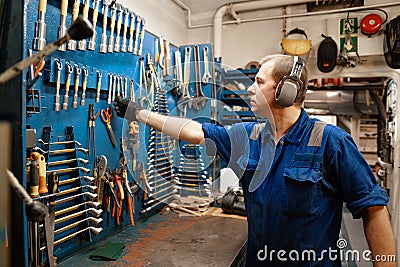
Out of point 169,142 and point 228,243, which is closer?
point 228,243

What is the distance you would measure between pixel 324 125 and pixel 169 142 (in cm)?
96

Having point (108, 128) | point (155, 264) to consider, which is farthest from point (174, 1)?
point (155, 264)

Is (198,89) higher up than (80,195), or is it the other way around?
(198,89)

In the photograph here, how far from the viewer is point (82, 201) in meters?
1.41

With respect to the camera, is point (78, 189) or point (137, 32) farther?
point (137, 32)

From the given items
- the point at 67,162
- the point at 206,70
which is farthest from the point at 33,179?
the point at 206,70

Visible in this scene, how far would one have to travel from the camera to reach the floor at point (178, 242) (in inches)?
53.4

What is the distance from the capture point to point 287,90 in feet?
3.60

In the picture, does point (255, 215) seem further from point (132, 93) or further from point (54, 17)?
point (54, 17)

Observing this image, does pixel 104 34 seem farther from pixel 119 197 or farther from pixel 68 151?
pixel 119 197

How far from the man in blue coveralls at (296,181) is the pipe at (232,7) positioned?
64.5 inches

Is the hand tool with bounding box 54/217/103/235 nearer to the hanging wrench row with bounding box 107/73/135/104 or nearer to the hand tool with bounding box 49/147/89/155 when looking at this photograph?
the hand tool with bounding box 49/147/89/155

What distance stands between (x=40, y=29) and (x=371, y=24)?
251cm

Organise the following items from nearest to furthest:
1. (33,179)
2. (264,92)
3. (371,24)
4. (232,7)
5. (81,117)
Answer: (33,179) < (264,92) < (81,117) < (371,24) < (232,7)
